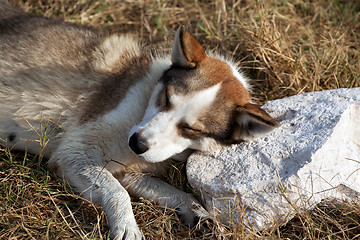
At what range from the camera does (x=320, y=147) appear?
3.41 m

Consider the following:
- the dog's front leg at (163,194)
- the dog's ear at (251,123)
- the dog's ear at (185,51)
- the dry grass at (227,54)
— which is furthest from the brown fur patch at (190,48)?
the dog's front leg at (163,194)

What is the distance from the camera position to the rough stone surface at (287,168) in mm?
3283

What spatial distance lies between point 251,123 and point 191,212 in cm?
91

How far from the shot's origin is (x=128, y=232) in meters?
3.28

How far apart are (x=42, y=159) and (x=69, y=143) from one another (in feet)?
1.39

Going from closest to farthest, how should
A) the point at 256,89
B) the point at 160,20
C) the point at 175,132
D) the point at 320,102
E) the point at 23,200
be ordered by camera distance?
the point at 175,132 → the point at 23,200 → the point at 320,102 → the point at 256,89 → the point at 160,20

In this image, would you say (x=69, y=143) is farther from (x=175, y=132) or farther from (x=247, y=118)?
(x=247, y=118)

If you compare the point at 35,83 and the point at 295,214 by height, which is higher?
the point at 35,83

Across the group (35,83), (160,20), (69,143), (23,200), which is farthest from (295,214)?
(160,20)

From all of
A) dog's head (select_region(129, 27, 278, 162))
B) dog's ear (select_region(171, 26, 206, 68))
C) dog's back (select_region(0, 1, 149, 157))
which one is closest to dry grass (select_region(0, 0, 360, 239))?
dog's back (select_region(0, 1, 149, 157))

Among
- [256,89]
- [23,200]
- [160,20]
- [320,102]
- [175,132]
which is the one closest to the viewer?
[175,132]

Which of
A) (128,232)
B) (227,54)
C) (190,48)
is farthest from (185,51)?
(227,54)

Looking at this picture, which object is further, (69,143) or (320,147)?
(69,143)

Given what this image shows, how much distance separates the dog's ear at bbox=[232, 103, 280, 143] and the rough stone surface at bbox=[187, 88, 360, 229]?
0.53 ft
